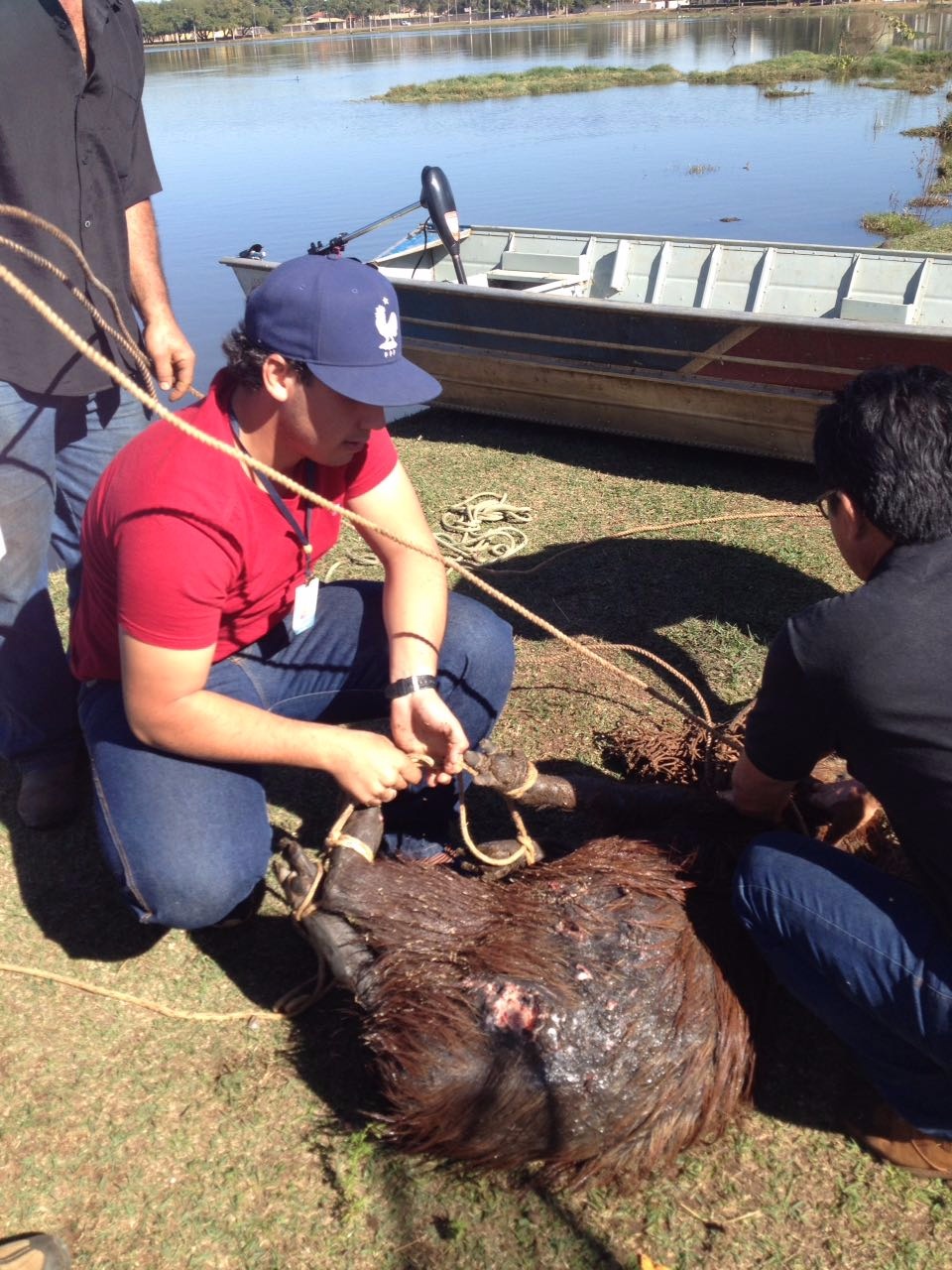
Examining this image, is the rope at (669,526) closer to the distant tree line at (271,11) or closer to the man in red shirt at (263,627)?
the man in red shirt at (263,627)

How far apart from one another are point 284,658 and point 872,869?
5.20 ft

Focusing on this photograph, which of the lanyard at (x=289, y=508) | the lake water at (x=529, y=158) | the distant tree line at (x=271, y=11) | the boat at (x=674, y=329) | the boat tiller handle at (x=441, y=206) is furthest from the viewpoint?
the distant tree line at (x=271, y=11)

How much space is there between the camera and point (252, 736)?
2410mm

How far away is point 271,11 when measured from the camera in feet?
228

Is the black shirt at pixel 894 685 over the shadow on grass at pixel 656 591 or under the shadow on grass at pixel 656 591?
over

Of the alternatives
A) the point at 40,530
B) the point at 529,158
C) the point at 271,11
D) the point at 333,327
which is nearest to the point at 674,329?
the point at 40,530

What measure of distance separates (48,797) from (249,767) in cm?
107

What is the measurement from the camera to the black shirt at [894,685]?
192cm

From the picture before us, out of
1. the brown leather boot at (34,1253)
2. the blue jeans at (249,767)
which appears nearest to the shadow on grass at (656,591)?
the blue jeans at (249,767)

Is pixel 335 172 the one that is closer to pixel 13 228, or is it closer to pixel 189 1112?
pixel 13 228

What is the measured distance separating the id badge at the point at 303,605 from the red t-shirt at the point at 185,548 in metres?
0.03

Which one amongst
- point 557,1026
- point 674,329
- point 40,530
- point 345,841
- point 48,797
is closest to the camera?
point 557,1026

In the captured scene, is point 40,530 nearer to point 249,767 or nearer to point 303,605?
point 303,605

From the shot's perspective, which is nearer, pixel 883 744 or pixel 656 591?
pixel 883 744
